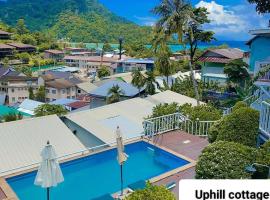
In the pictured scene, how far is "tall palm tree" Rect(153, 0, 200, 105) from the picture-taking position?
22750 mm

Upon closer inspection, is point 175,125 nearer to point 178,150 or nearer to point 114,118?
point 178,150

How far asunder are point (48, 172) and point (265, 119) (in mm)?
6522

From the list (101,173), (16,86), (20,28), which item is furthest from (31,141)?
(20,28)

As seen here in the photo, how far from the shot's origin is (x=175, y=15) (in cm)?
2262

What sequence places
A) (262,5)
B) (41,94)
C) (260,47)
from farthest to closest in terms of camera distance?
(41,94) < (260,47) < (262,5)

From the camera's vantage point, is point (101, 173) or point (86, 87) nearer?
point (101, 173)

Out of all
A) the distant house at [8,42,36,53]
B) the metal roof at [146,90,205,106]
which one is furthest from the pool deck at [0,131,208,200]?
the distant house at [8,42,36,53]

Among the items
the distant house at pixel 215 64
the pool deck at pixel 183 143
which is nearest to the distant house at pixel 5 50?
the distant house at pixel 215 64

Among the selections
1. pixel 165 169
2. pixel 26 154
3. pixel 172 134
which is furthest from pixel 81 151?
pixel 172 134

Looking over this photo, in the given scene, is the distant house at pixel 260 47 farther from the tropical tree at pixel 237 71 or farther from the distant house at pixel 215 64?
the distant house at pixel 215 64

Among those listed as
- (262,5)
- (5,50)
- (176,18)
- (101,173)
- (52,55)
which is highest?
(5,50)

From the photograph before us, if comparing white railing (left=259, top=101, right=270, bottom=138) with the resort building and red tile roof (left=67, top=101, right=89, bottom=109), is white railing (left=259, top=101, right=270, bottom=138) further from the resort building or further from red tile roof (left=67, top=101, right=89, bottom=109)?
red tile roof (left=67, top=101, right=89, bottom=109)

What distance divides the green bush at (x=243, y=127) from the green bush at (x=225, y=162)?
5.19ft

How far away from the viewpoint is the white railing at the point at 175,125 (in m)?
15.4
